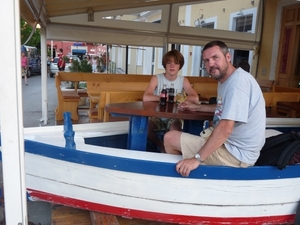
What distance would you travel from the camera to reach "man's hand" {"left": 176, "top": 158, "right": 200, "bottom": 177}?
2.00 m

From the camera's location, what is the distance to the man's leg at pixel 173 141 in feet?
7.51

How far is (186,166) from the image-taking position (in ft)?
6.60

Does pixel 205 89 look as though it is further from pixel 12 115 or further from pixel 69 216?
pixel 12 115

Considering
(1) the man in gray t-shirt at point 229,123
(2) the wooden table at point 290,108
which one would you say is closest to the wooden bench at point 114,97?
(1) the man in gray t-shirt at point 229,123

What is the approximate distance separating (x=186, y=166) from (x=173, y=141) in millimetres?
335

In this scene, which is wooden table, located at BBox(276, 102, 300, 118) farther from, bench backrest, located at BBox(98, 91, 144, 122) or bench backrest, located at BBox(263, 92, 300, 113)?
bench backrest, located at BBox(98, 91, 144, 122)

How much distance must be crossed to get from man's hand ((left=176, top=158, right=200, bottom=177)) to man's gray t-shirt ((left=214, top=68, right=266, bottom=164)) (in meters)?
0.28

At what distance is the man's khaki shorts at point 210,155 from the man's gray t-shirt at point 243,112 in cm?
4

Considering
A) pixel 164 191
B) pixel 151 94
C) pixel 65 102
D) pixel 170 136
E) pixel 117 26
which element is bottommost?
pixel 164 191

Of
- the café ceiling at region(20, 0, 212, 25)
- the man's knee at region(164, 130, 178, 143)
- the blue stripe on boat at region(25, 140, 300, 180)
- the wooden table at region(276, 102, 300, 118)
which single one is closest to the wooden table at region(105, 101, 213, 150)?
the man's knee at region(164, 130, 178, 143)

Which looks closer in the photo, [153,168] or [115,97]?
[153,168]

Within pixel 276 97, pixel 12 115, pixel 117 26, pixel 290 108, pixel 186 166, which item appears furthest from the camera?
pixel 117 26

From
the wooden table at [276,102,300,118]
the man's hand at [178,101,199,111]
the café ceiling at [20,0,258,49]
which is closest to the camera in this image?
the man's hand at [178,101,199,111]

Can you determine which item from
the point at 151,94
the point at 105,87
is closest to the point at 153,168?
the point at 151,94
